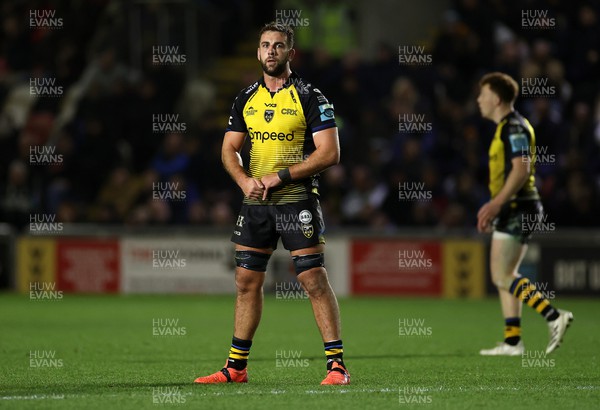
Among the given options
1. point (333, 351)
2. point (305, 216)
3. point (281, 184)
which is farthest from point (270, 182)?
point (333, 351)

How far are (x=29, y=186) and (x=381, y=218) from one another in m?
5.97

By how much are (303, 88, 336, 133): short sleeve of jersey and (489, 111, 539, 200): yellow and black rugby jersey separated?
268cm

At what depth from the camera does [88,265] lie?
18.7 metres

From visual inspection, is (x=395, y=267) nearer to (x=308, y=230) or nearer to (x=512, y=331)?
(x=512, y=331)

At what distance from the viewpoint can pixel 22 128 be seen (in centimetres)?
2139

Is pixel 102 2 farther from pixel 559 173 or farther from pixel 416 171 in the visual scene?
pixel 559 173

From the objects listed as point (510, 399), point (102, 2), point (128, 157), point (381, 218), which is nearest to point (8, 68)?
point (102, 2)

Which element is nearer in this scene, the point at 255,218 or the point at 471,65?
the point at 255,218

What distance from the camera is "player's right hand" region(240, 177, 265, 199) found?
793cm

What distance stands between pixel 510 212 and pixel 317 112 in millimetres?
2995

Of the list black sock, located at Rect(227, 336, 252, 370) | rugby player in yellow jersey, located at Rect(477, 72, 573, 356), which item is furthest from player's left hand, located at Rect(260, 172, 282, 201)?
rugby player in yellow jersey, located at Rect(477, 72, 573, 356)

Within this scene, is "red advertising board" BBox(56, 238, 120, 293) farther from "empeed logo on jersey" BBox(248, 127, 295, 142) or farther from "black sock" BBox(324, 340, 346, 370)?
"black sock" BBox(324, 340, 346, 370)

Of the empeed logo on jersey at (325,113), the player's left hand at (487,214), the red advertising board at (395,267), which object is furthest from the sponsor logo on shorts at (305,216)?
the red advertising board at (395,267)

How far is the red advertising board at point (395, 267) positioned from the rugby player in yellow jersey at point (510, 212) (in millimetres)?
7078
